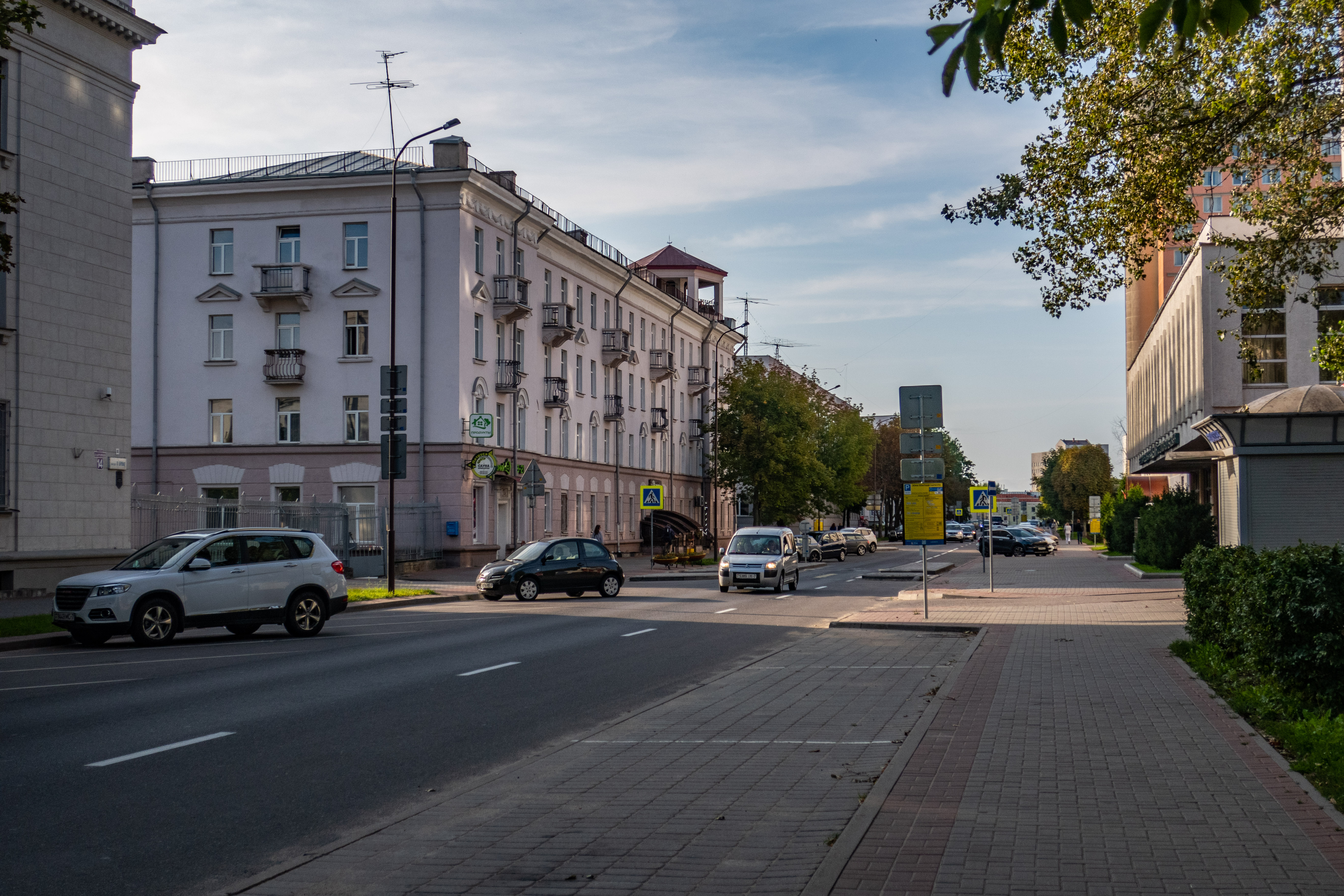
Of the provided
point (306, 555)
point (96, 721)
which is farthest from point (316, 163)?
point (96, 721)

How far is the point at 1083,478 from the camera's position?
110625 mm

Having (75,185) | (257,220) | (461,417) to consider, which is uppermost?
(257,220)

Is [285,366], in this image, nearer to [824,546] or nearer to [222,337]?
[222,337]

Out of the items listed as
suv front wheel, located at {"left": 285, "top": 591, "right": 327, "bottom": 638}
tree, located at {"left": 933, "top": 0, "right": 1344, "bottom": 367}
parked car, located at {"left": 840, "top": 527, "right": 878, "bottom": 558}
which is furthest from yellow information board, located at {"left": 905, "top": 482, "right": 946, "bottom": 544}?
parked car, located at {"left": 840, "top": 527, "right": 878, "bottom": 558}

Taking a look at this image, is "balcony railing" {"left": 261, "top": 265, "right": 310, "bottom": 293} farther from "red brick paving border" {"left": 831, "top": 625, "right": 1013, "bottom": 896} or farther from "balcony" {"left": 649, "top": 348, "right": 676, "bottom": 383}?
"red brick paving border" {"left": 831, "top": 625, "right": 1013, "bottom": 896}

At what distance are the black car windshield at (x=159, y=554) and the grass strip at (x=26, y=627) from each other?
5.08 feet

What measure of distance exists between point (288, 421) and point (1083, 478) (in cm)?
8257

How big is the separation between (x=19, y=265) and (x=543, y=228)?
2620 cm

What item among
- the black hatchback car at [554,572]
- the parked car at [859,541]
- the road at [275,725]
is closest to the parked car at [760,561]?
the black hatchback car at [554,572]

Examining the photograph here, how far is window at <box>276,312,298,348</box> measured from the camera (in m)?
44.9

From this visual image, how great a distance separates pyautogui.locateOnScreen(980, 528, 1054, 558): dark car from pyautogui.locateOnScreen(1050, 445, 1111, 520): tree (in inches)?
1630

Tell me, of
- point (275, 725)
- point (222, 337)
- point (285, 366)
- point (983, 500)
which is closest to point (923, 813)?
point (275, 725)

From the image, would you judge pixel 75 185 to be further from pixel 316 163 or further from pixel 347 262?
pixel 316 163

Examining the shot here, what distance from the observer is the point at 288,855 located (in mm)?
6250
